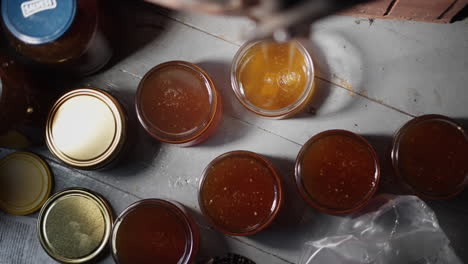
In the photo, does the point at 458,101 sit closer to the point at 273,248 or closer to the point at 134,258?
the point at 273,248

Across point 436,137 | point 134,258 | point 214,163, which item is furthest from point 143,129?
point 436,137

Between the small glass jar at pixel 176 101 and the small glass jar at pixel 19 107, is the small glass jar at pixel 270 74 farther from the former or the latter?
the small glass jar at pixel 19 107

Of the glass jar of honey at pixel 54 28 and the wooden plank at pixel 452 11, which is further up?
the wooden plank at pixel 452 11

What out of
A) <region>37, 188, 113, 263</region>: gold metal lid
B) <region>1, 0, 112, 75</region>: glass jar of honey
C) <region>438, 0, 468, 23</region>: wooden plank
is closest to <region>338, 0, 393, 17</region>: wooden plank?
<region>438, 0, 468, 23</region>: wooden plank

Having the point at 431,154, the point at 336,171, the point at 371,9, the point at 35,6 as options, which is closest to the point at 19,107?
the point at 35,6

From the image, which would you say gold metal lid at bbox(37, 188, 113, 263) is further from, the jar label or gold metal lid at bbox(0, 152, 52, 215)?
the jar label

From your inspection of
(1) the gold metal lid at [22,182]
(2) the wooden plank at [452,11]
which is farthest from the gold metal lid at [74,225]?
(2) the wooden plank at [452,11]
